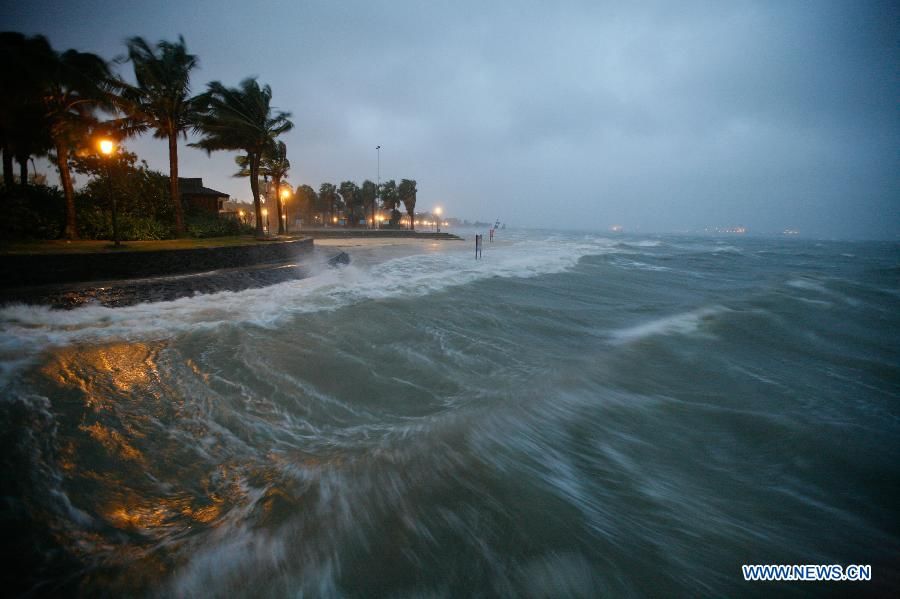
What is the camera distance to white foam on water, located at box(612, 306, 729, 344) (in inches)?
293

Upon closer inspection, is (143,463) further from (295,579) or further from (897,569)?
(897,569)

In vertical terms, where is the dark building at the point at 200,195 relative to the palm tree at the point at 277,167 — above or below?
below

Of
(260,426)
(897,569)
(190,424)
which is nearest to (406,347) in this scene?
(260,426)

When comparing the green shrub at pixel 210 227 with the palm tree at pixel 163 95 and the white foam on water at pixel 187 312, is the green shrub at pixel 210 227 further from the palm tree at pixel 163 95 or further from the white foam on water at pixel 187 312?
the white foam on water at pixel 187 312

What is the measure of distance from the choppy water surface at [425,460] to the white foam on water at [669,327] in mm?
813

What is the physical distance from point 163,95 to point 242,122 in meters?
3.21

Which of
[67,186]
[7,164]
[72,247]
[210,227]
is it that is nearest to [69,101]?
[67,186]

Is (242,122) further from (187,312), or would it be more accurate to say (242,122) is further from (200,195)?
(187,312)

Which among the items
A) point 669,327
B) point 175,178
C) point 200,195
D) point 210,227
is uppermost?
point 200,195

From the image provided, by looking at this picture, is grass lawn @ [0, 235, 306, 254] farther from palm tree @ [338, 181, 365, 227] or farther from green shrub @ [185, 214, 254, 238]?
palm tree @ [338, 181, 365, 227]

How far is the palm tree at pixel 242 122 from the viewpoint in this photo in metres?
17.0

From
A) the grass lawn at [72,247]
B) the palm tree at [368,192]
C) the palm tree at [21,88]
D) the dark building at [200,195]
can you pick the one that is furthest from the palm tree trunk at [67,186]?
the palm tree at [368,192]

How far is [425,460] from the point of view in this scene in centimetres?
318

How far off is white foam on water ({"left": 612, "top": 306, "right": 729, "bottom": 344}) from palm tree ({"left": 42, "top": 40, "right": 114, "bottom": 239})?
1928 cm
